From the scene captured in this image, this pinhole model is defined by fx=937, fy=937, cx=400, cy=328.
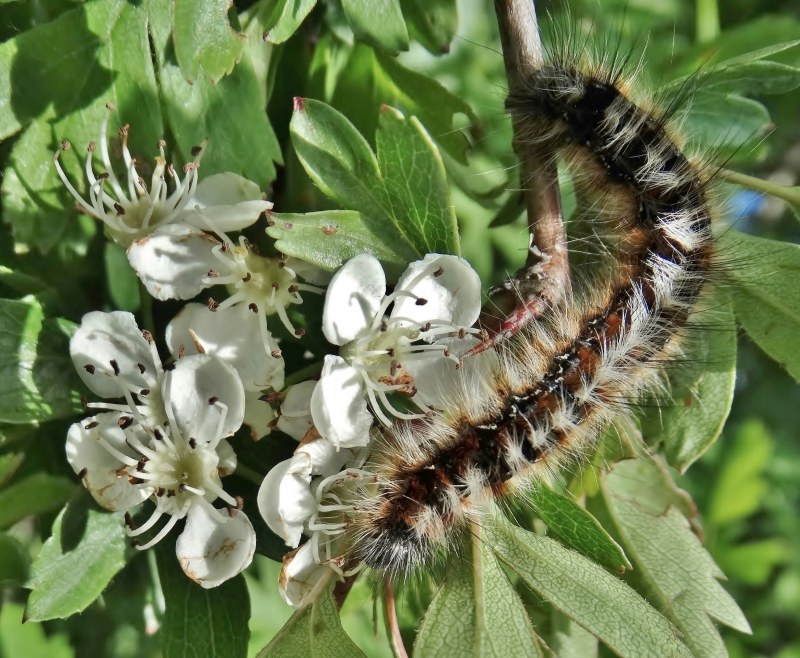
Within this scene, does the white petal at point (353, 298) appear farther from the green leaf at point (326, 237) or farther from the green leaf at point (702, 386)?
the green leaf at point (702, 386)

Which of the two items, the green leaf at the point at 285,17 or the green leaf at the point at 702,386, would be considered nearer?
the green leaf at the point at 285,17

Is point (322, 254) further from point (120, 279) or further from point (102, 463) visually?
point (120, 279)

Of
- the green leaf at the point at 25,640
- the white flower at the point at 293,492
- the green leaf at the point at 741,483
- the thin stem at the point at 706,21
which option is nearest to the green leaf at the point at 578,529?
the white flower at the point at 293,492

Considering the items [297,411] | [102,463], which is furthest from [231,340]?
[102,463]

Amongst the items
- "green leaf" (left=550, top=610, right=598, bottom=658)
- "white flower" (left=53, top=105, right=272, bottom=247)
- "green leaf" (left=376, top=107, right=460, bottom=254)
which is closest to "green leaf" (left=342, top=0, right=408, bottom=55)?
"green leaf" (left=376, top=107, right=460, bottom=254)

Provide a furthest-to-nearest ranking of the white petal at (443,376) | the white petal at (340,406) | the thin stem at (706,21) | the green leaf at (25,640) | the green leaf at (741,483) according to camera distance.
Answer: the green leaf at (741,483) < the green leaf at (25,640) < the thin stem at (706,21) < the white petal at (443,376) < the white petal at (340,406)

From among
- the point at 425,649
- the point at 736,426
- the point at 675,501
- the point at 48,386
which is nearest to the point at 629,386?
the point at 675,501

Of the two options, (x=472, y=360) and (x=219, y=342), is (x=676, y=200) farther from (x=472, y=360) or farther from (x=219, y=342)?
(x=219, y=342)
